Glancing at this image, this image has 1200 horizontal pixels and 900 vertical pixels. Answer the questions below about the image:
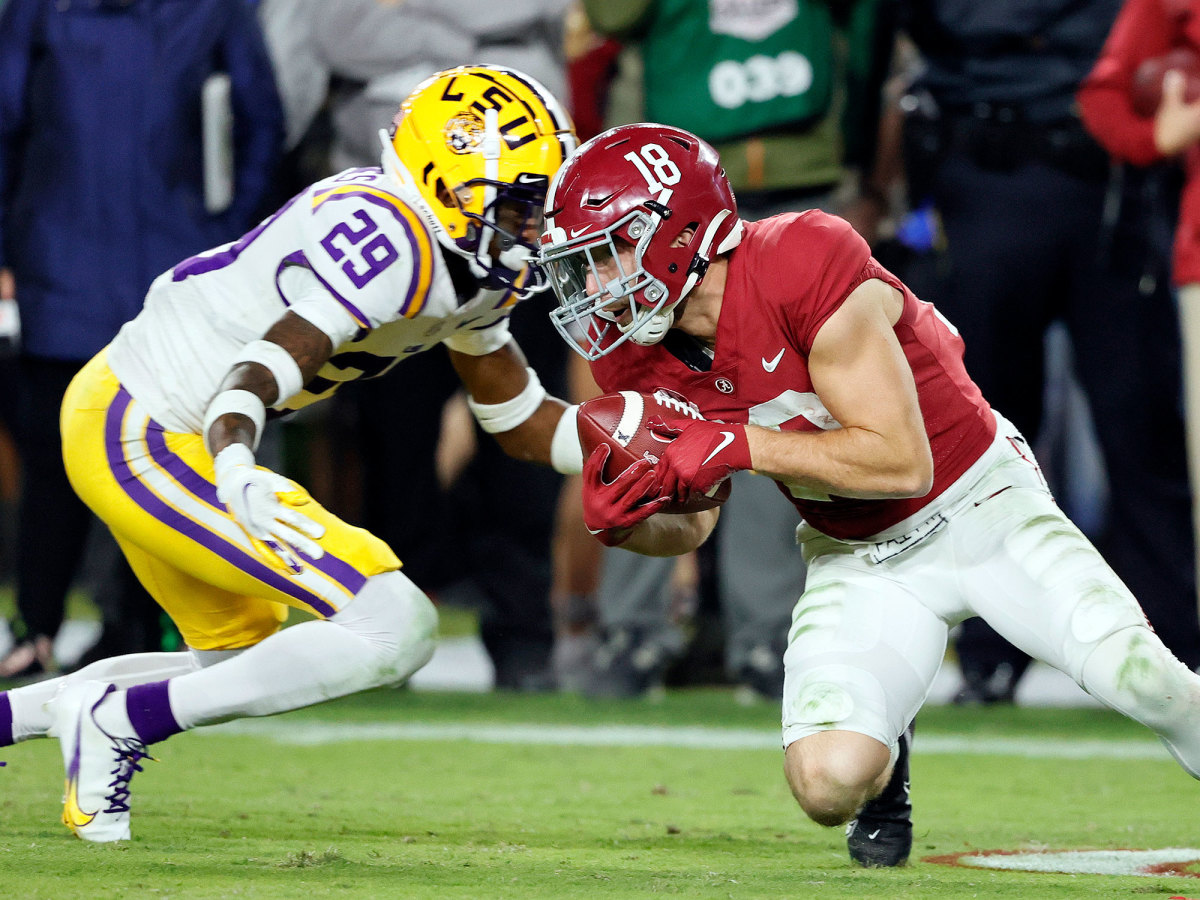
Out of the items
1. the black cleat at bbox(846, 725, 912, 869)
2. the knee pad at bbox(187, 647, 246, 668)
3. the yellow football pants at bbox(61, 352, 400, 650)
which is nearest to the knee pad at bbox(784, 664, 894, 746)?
the black cleat at bbox(846, 725, 912, 869)

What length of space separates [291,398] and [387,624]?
1.64 ft

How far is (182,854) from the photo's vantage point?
3.01 m

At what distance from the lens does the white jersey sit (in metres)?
3.33

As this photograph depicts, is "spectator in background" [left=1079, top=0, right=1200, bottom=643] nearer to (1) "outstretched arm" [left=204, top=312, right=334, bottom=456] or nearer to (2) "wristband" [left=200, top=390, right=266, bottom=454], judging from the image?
(1) "outstretched arm" [left=204, top=312, right=334, bottom=456]

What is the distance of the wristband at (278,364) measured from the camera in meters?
3.16

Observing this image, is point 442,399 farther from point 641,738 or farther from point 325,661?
point 325,661

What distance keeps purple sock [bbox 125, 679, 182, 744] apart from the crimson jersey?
1.02 meters

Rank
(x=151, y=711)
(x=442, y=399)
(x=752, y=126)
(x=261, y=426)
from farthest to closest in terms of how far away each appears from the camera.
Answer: (x=442, y=399) → (x=752, y=126) → (x=151, y=711) → (x=261, y=426)

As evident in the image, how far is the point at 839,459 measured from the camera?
2.90 meters

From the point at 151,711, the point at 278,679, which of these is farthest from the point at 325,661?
the point at 151,711

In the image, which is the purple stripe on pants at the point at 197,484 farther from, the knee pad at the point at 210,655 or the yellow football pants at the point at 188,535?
the knee pad at the point at 210,655

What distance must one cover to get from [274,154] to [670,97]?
1.24m

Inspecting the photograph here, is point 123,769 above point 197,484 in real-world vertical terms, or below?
below

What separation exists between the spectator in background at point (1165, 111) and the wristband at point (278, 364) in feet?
8.80
